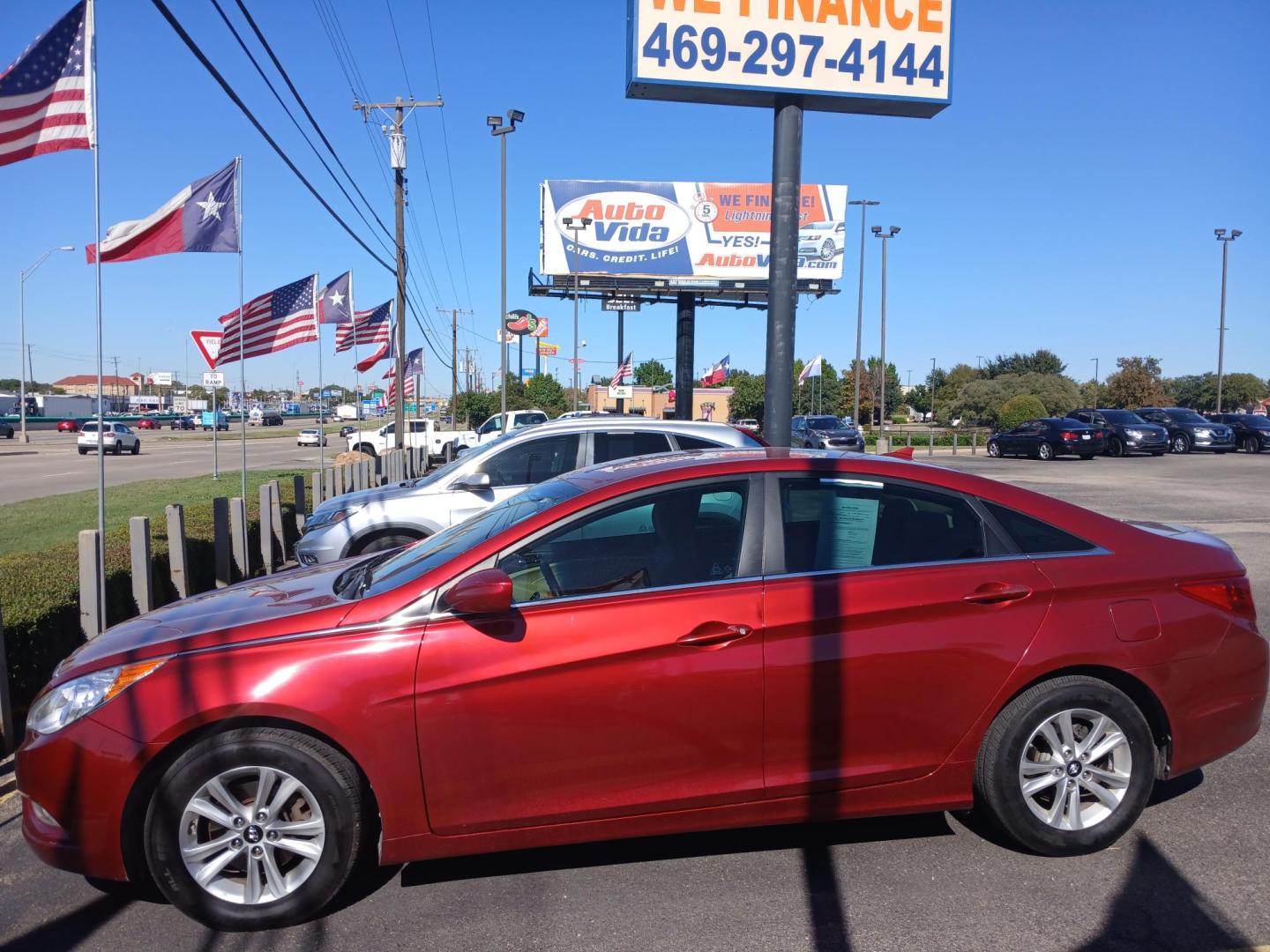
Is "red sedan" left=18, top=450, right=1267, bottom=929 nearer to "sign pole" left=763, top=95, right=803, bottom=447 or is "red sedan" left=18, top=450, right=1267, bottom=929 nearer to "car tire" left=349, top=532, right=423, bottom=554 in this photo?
"car tire" left=349, top=532, right=423, bottom=554

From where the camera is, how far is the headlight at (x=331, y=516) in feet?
A: 27.3

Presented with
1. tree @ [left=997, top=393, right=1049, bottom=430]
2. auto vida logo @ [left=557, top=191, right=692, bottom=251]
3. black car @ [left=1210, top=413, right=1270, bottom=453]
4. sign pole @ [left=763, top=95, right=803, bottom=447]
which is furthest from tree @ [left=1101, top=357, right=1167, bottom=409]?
sign pole @ [left=763, top=95, right=803, bottom=447]

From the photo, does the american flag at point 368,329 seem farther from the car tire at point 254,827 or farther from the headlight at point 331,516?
the car tire at point 254,827

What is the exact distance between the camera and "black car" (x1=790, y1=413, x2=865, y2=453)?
28.5 meters

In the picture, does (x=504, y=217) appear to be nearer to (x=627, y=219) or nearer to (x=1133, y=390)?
(x=627, y=219)

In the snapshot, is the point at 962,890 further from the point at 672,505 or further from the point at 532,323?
the point at 532,323

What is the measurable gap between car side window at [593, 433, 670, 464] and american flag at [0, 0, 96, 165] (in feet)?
15.2

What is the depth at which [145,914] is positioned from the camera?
360 cm

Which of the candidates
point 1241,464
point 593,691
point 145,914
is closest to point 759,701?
point 593,691

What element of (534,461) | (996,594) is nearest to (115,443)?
(534,461)

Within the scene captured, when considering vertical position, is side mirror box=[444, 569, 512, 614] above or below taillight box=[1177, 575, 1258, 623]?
above

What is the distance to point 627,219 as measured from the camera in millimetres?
38594

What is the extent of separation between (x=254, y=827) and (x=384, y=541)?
197 inches

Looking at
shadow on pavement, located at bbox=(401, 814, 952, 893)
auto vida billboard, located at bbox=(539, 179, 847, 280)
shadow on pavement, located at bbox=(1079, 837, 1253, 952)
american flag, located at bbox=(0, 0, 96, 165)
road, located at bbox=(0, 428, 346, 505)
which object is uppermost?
auto vida billboard, located at bbox=(539, 179, 847, 280)
